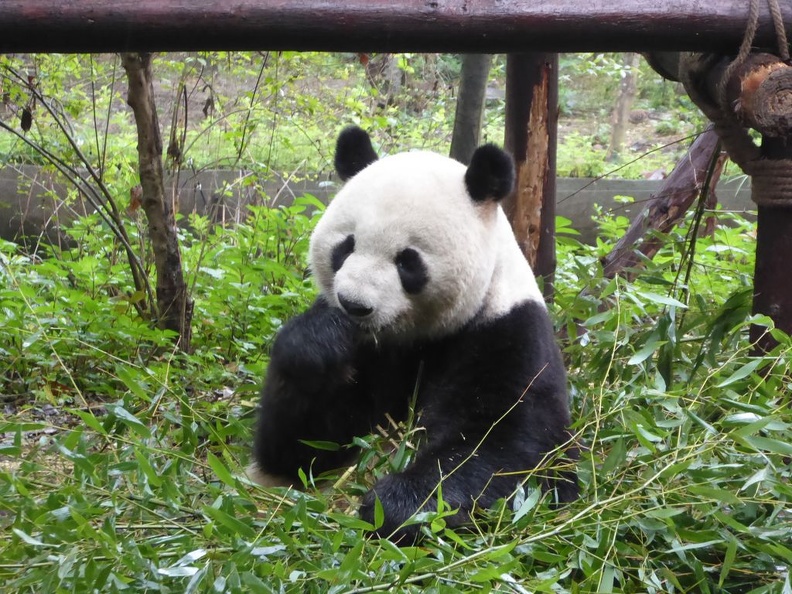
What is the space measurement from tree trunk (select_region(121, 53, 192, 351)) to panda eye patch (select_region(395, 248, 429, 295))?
233 cm

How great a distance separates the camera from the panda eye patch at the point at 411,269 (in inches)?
111

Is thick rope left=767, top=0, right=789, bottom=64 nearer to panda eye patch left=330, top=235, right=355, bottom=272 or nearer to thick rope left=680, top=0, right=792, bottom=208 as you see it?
thick rope left=680, top=0, right=792, bottom=208

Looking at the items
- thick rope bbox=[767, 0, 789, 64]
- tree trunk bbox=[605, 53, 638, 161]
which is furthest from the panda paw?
tree trunk bbox=[605, 53, 638, 161]

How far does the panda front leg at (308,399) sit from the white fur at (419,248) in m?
0.11

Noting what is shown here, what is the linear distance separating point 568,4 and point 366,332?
1245 millimetres

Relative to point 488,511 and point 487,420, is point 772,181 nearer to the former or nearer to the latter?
point 487,420

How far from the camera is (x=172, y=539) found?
7.45 feet

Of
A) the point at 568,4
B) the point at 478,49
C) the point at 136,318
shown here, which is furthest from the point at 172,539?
the point at 136,318

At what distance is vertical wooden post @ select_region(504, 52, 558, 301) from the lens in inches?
174

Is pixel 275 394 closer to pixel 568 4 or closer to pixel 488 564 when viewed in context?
pixel 488 564

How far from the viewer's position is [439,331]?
9.93 feet

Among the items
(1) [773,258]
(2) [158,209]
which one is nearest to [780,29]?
(1) [773,258]

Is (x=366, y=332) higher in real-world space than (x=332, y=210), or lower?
lower

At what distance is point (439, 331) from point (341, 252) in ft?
1.44
